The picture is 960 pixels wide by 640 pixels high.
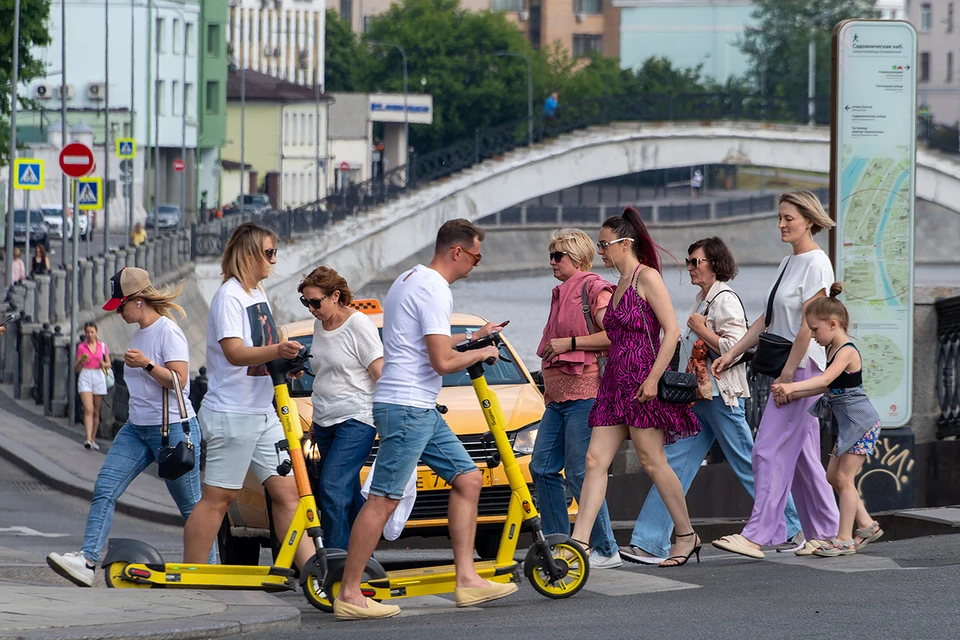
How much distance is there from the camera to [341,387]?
794 cm

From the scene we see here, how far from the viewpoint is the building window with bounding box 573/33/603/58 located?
416 ft

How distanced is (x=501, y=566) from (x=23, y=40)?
3137 centimetres

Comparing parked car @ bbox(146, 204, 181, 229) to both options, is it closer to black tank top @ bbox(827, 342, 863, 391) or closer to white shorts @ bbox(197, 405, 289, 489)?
black tank top @ bbox(827, 342, 863, 391)

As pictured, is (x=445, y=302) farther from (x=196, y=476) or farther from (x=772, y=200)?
(x=772, y=200)

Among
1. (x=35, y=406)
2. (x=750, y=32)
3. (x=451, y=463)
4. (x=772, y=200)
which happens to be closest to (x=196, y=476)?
(x=451, y=463)

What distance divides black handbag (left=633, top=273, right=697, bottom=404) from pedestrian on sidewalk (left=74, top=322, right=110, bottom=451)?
40.5ft

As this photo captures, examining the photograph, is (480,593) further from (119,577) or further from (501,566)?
(119,577)

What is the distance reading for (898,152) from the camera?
36.9 feet

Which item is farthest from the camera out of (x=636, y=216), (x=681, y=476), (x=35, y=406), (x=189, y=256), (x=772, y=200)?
(x=772, y=200)

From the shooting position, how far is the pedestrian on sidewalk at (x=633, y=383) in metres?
8.25

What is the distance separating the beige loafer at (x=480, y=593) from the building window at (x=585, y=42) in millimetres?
120512

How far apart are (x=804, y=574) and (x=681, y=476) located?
115cm

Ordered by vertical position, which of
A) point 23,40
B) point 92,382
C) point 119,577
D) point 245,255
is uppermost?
point 23,40

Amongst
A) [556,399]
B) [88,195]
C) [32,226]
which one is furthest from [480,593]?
[32,226]
